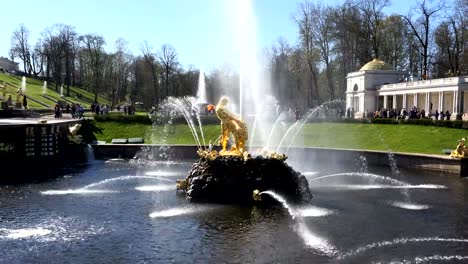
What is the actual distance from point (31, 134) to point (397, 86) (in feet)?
139

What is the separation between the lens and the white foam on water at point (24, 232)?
45.1 feet

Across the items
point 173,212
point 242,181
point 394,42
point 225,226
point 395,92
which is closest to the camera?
point 225,226

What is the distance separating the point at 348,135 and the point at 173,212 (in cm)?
2627

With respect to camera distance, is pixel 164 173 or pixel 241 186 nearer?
pixel 241 186

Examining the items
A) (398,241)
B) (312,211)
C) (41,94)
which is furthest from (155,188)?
(41,94)

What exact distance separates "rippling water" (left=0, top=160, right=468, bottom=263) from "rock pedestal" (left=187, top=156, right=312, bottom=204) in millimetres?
800

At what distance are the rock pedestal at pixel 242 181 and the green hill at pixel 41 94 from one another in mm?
52871

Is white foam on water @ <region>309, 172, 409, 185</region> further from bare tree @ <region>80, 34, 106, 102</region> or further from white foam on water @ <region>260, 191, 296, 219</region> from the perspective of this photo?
bare tree @ <region>80, 34, 106, 102</region>

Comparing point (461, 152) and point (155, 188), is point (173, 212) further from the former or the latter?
point (461, 152)

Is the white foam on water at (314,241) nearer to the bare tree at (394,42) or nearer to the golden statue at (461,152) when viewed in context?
the golden statue at (461,152)

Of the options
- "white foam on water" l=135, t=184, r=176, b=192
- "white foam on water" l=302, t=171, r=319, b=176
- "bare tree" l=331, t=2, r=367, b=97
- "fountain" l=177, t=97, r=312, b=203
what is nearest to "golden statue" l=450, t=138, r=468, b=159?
"white foam on water" l=302, t=171, r=319, b=176

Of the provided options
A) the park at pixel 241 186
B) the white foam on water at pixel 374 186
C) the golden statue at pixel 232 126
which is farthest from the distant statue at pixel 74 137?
the white foam on water at pixel 374 186

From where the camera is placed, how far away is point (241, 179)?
1908 centimetres

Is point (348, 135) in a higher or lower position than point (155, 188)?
higher
